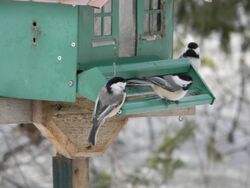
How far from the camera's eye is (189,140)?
6.44 metres

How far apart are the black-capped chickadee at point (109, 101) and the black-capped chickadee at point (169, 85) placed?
18 cm

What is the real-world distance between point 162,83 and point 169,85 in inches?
1.5

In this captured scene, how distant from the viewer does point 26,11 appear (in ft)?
10.7

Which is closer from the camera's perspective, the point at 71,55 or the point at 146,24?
the point at 71,55

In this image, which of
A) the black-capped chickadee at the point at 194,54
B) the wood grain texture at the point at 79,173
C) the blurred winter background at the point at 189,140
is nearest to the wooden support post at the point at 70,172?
the wood grain texture at the point at 79,173

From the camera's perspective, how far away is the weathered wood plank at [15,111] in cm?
322

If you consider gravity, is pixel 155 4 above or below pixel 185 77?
above

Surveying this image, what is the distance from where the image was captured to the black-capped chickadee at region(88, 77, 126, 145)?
9.85ft

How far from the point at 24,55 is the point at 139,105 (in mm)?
522

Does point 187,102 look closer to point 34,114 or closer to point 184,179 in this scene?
point 34,114

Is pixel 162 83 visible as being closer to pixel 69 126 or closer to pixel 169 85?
pixel 169 85

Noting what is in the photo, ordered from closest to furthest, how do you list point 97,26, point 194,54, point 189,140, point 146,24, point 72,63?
point 72,63, point 97,26, point 146,24, point 194,54, point 189,140

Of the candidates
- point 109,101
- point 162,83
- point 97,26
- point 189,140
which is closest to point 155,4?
point 97,26

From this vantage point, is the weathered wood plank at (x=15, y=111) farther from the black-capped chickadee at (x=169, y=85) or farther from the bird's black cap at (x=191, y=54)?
the bird's black cap at (x=191, y=54)
